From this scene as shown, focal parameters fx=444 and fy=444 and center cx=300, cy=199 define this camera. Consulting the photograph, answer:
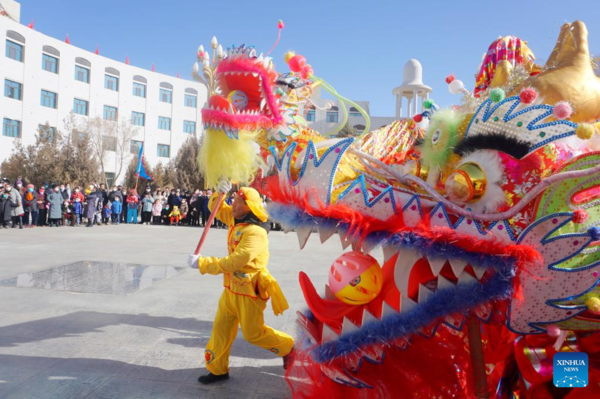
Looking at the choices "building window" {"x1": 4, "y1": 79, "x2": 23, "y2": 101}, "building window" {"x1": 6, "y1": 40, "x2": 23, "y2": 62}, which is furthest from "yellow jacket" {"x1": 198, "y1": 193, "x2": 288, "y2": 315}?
"building window" {"x1": 6, "y1": 40, "x2": 23, "y2": 62}

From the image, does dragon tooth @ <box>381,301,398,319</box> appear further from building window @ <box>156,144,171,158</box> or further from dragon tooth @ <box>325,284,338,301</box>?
building window @ <box>156,144,171,158</box>

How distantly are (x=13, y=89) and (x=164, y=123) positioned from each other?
1226cm

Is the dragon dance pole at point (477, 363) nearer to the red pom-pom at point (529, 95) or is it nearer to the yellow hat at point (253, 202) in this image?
the red pom-pom at point (529, 95)

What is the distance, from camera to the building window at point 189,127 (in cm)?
3888

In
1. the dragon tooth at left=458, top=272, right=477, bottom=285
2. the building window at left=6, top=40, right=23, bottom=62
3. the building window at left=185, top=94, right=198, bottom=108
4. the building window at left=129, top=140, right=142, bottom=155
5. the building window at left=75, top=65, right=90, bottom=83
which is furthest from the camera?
the building window at left=185, top=94, right=198, bottom=108

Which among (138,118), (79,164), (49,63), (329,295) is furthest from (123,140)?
(329,295)

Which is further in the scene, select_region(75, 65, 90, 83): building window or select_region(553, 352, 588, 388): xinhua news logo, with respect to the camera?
select_region(75, 65, 90, 83): building window

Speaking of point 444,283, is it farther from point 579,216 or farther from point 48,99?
point 48,99

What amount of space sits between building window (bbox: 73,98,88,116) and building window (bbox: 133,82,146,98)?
4672 mm

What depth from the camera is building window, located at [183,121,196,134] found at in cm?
3888

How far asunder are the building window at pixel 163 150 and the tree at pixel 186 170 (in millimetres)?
3502

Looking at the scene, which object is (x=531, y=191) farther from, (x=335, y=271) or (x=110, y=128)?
(x=110, y=128)

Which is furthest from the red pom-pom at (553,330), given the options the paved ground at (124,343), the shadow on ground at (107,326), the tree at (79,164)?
the tree at (79,164)

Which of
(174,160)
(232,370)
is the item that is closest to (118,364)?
(232,370)
